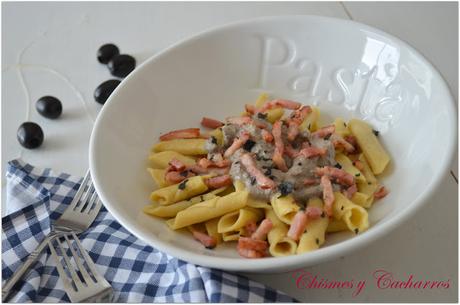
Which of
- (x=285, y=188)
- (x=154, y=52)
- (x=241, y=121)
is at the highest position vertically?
(x=154, y=52)

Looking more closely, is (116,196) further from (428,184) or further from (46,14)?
(46,14)

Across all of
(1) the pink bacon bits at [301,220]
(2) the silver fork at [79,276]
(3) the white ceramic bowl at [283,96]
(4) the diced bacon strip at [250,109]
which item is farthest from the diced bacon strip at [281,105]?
(2) the silver fork at [79,276]

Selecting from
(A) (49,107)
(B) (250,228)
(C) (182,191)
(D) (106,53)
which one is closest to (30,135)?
(A) (49,107)

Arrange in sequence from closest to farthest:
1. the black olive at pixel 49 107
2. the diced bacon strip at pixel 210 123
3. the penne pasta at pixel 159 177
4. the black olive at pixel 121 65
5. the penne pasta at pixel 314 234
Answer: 1. the penne pasta at pixel 314 234
2. the penne pasta at pixel 159 177
3. the diced bacon strip at pixel 210 123
4. the black olive at pixel 49 107
5. the black olive at pixel 121 65

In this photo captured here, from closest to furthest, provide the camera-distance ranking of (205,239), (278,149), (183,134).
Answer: (205,239), (278,149), (183,134)

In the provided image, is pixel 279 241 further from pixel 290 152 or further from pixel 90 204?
pixel 90 204

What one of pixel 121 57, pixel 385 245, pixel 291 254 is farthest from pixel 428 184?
pixel 121 57

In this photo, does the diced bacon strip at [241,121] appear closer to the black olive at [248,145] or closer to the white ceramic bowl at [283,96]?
the black olive at [248,145]
